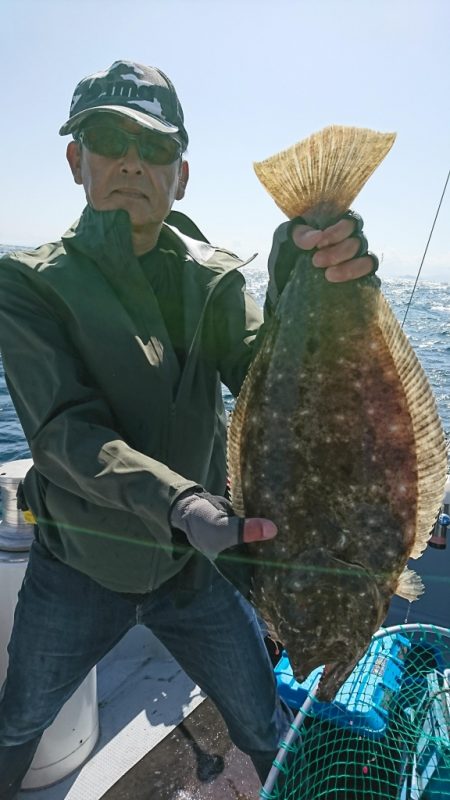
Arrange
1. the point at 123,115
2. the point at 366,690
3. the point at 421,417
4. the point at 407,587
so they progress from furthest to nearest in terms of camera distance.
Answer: the point at 366,690 → the point at 123,115 → the point at 407,587 → the point at 421,417

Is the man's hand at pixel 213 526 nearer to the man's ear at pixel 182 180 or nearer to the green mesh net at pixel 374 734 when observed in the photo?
the green mesh net at pixel 374 734

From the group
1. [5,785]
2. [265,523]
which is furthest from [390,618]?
[265,523]

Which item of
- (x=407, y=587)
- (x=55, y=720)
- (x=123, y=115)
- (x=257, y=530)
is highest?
(x=123, y=115)

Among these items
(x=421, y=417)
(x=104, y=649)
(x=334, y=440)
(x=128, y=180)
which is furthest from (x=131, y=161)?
(x=104, y=649)

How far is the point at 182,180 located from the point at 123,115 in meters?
0.47

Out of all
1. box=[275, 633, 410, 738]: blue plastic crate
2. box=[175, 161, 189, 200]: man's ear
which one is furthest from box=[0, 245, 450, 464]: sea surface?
box=[275, 633, 410, 738]: blue plastic crate

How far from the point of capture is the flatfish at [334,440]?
6.62 feet

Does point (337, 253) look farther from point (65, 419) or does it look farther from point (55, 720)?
point (55, 720)

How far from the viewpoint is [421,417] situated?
2.04 meters

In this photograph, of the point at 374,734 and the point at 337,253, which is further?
the point at 374,734

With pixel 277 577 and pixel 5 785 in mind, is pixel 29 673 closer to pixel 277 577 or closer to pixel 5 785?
pixel 5 785

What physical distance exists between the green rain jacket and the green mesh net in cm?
93

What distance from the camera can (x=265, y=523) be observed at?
191cm

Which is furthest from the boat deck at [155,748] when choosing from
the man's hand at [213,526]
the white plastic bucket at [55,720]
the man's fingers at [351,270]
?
the man's fingers at [351,270]
